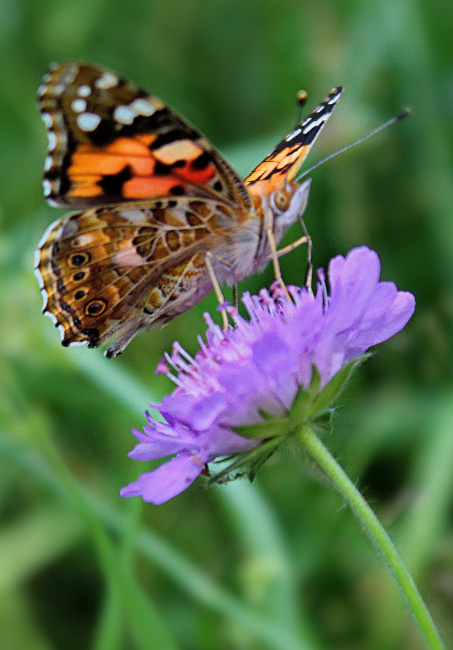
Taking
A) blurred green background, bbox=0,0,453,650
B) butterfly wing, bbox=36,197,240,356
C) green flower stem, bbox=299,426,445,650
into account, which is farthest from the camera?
blurred green background, bbox=0,0,453,650

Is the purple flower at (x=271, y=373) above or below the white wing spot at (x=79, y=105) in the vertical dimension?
below

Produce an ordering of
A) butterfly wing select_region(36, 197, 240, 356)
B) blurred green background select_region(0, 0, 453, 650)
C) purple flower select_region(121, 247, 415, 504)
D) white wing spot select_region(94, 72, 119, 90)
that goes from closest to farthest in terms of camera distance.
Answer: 1. purple flower select_region(121, 247, 415, 504)
2. white wing spot select_region(94, 72, 119, 90)
3. butterfly wing select_region(36, 197, 240, 356)
4. blurred green background select_region(0, 0, 453, 650)

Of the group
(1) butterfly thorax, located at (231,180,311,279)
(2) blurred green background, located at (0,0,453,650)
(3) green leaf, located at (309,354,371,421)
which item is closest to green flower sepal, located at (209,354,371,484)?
(3) green leaf, located at (309,354,371,421)

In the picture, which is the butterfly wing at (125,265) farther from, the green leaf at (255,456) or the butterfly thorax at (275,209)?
the green leaf at (255,456)

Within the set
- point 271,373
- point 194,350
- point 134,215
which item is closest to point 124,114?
point 134,215

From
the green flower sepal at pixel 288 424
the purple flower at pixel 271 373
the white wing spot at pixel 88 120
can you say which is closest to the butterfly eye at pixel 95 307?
the white wing spot at pixel 88 120

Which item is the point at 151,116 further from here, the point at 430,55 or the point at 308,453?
the point at 430,55

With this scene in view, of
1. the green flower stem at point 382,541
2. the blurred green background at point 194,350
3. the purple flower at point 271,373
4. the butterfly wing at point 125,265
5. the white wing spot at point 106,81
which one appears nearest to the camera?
the green flower stem at point 382,541

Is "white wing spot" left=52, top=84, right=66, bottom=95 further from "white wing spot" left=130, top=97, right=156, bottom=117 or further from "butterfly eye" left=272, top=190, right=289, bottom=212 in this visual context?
"butterfly eye" left=272, top=190, right=289, bottom=212

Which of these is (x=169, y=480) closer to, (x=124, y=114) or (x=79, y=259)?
(x=79, y=259)
